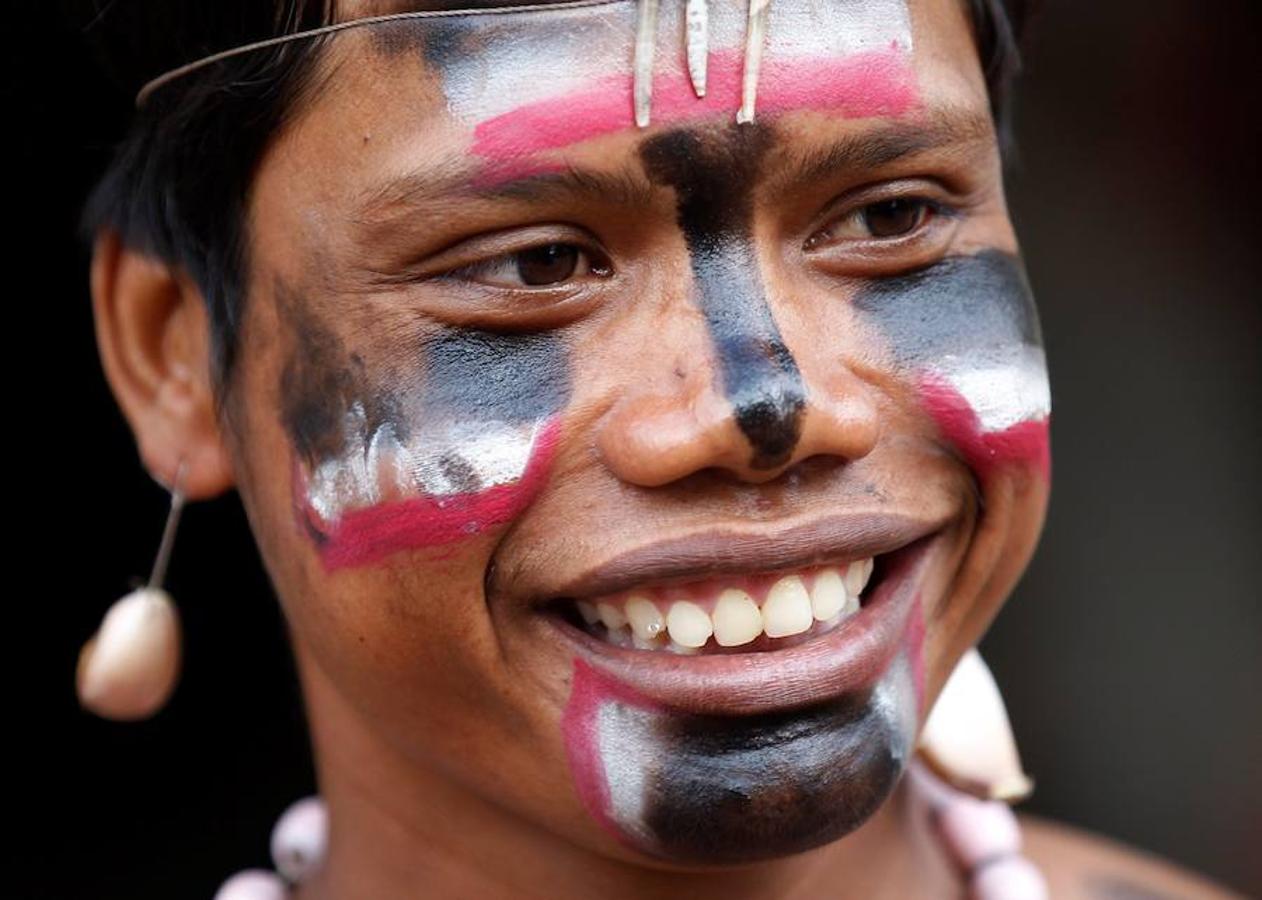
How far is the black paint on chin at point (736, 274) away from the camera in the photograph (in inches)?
70.0

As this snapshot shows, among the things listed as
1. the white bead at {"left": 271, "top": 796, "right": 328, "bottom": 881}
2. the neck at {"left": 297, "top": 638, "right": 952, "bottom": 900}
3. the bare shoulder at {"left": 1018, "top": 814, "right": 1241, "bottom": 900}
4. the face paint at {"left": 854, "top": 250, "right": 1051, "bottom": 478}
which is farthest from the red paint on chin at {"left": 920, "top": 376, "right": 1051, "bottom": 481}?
the white bead at {"left": 271, "top": 796, "right": 328, "bottom": 881}

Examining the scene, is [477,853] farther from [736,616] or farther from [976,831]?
[976,831]

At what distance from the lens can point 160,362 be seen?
2.33 metres

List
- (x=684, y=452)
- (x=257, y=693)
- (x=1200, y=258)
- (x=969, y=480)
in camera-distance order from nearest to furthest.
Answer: (x=684, y=452)
(x=969, y=480)
(x=257, y=693)
(x=1200, y=258)

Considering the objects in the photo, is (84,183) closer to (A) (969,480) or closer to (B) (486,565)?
(B) (486,565)

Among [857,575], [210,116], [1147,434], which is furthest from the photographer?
[1147,434]

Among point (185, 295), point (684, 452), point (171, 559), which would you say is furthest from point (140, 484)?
point (684, 452)

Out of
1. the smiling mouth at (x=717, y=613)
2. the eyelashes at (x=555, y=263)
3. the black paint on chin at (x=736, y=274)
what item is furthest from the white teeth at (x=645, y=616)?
the eyelashes at (x=555, y=263)

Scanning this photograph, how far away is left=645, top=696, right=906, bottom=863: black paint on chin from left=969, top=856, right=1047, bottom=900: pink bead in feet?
2.17

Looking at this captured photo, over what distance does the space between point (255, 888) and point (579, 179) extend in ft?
4.37

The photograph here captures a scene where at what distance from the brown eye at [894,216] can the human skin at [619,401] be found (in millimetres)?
15

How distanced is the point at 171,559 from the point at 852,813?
1637 mm

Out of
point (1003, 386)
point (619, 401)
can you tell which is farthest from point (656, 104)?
point (1003, 386)

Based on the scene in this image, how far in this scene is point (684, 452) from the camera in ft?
5.80
